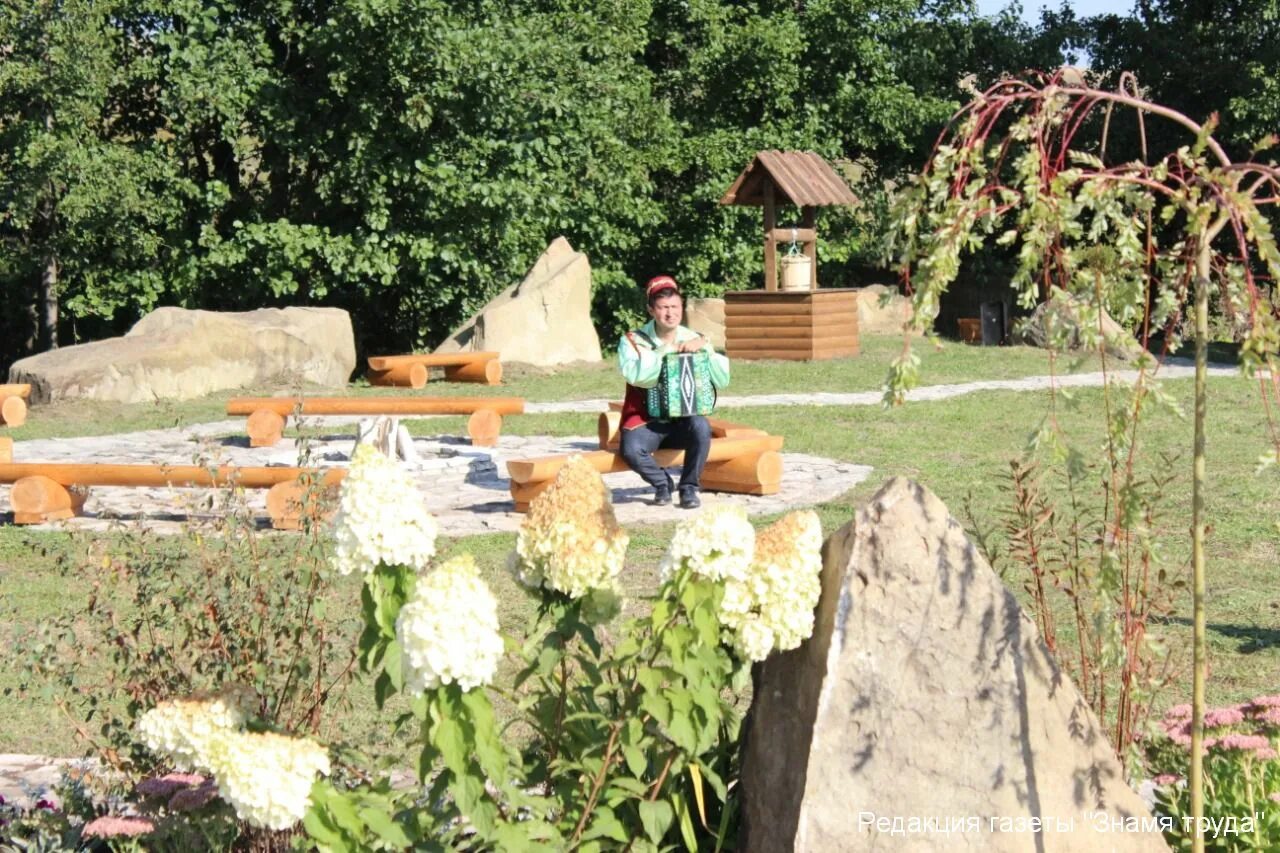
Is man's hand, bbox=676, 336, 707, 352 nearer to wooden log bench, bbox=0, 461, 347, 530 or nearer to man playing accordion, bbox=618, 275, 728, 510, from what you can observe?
man playing accordion, bbox=618, 275, 728, 510

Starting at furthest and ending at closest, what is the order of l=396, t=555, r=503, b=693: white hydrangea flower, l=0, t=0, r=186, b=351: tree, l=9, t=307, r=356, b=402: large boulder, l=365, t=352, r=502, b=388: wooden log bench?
l=0, t=0, r=186, b=351: tree < l=365, t=352, r=502, b=388: wooden log bench < l=9, t=307, r=356, b=402: large boulder < l=396, t=555, r=503, b=693: white hydrangea flower

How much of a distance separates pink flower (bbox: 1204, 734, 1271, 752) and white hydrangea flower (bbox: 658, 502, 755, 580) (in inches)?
51.2

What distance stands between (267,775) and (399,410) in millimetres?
9227

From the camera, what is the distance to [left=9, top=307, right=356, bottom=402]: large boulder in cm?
1550

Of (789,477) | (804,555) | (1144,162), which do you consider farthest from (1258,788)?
(789,477)

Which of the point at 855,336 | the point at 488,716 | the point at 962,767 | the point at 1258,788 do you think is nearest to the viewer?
the point at 488,716

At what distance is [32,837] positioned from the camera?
3918 millimetres

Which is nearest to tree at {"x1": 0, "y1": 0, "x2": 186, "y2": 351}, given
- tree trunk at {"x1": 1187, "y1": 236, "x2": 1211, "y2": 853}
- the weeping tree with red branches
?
the weeping tree with red branches

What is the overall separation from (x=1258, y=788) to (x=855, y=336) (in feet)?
55.8

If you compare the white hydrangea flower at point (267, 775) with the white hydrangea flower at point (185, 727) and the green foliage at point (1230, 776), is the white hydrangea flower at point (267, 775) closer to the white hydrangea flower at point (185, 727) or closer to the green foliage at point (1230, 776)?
the white hydrangea flower at point (185, 727)

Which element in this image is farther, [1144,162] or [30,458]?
[30,458]

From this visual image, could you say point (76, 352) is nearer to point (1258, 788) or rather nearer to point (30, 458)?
point (30, 458)

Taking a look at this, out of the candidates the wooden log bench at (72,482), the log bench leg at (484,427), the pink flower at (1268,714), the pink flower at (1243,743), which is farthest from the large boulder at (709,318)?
the pink flower at (1243,743)

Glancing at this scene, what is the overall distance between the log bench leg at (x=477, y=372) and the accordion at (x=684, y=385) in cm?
848
